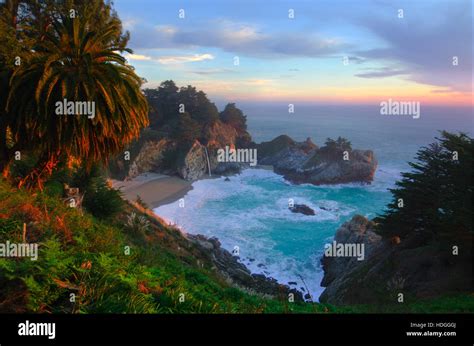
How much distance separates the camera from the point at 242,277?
78.2ft

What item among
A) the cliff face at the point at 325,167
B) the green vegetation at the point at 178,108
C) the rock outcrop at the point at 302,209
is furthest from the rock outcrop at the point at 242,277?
the green vegetation at the point at 178,108

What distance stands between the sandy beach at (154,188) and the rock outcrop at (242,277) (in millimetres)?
20241

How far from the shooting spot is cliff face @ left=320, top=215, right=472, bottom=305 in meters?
14.6

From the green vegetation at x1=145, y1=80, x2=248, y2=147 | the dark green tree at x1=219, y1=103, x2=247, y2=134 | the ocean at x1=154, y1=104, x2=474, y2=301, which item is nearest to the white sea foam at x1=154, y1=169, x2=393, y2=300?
the ocean at x1=154, y1=104, x2=474, y2=301

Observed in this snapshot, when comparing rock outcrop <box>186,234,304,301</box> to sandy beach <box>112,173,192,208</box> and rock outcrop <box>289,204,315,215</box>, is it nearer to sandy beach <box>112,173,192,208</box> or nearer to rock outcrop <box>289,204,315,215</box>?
rock outcrop <box>289,204,315,215</box>

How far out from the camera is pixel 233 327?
4.52 m

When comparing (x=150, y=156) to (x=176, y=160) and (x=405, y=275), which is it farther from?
(x=405, y=275)

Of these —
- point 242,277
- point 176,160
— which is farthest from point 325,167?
point 242,277

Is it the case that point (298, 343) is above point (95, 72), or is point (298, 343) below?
below

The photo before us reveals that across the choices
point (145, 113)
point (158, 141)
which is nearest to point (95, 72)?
point (145, 113)

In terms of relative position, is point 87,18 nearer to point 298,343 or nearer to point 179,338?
point 179,338

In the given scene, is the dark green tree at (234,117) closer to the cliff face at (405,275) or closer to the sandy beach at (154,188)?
the sandy beach at (154,188)

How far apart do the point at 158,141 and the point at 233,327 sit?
6952 centimetres

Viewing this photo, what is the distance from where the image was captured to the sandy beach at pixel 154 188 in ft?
164
